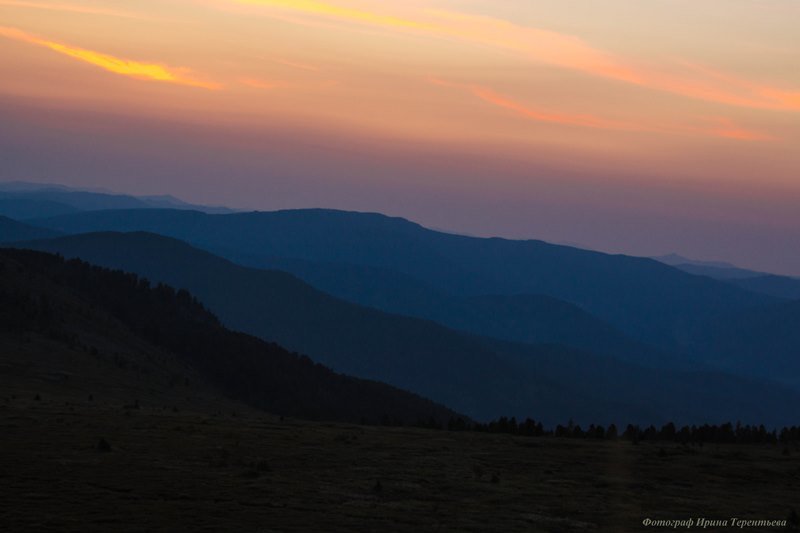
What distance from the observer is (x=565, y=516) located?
24.4 metres

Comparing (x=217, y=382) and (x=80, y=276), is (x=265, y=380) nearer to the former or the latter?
(x=217, y=382)

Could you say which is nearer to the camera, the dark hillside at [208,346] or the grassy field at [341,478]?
the grassy field at [341,478]

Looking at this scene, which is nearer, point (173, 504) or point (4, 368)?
point (173, 504)

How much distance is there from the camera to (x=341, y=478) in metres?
27.6

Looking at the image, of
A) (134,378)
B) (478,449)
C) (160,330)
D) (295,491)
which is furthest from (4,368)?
(160,330)

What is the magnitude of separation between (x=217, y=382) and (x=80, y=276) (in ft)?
92.3

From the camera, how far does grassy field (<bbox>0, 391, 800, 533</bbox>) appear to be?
21938mm

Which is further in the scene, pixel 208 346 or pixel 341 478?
pixel 208 346

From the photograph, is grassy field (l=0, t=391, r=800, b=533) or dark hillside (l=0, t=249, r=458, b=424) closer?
grassy field (l=0, t=391, r=800, b=533)

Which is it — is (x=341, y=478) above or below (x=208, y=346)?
above

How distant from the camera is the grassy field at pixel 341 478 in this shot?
2194 centimetres

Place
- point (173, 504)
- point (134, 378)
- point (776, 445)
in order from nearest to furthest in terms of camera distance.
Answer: point (173, 504), point (776, 445), point (134, 378)

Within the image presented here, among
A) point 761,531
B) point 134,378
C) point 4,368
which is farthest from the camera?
point 134,378

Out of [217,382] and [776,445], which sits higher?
[776,445]
